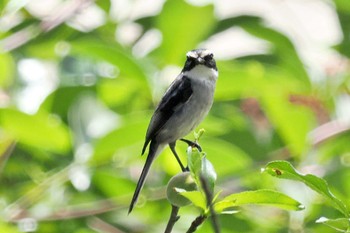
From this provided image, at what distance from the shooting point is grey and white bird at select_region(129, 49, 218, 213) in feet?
6.26

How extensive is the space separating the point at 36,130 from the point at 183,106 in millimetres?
742

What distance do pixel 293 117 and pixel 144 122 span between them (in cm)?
62

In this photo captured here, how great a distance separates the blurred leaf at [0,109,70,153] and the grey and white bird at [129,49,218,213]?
26.4 inches

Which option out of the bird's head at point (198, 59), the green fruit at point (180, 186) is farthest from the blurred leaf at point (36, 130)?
the green fruit at point (180, 186)

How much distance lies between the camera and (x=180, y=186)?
147 centimetres

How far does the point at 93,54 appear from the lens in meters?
2.81

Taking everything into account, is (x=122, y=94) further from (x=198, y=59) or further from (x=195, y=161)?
(x=195, y=161)

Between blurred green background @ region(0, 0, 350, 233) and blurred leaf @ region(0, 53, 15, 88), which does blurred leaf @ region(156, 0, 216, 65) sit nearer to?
blurred green background @ region(0, 0, 350, 233)

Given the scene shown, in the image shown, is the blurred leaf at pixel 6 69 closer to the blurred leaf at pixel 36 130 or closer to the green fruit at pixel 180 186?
the blurred leaf at pixel 36 130

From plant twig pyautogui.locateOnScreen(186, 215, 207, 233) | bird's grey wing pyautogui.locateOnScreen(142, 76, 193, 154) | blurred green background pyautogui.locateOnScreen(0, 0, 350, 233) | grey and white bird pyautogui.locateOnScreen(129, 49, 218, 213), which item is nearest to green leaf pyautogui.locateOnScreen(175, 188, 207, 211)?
plant twig pyautogui.locateOnScreen(186, 215, 207, 233)

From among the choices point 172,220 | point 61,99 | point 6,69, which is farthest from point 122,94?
point 172,220

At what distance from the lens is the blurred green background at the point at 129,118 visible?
2.76 meters

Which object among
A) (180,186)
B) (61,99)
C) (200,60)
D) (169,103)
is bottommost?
(180,186)

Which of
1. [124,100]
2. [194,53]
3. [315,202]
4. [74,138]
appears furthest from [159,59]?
[194,53]
